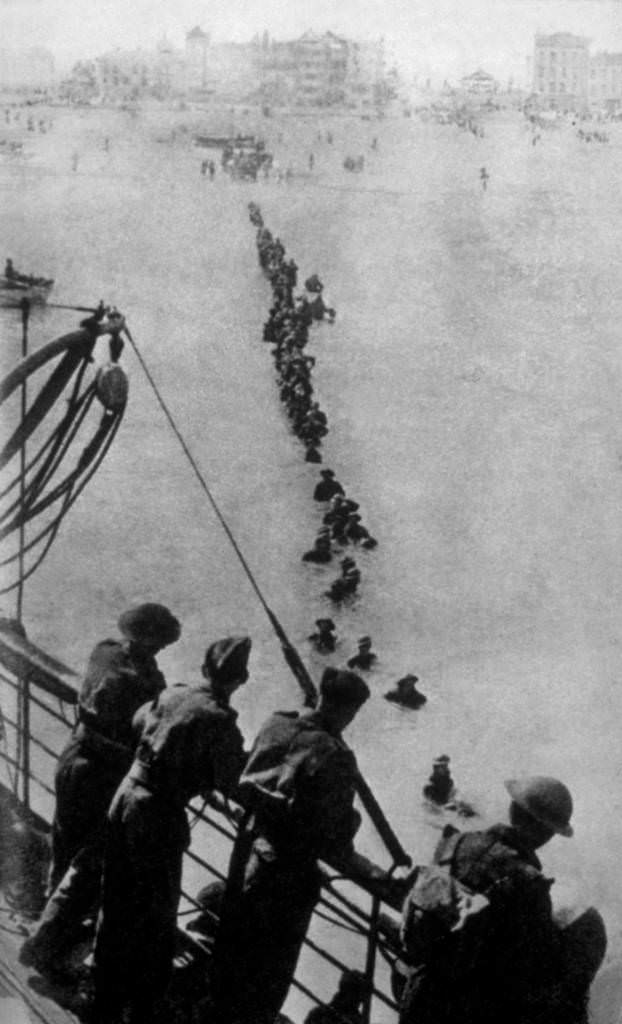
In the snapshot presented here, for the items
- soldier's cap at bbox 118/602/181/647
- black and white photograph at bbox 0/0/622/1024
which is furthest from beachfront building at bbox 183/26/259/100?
soldier's cap at bbox 118/602/181/647

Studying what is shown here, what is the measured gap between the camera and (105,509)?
16.2 m

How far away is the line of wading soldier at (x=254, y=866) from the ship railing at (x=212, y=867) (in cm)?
8

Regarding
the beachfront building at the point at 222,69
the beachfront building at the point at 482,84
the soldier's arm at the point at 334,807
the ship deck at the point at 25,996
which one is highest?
the beachfront building at the point at 222,69

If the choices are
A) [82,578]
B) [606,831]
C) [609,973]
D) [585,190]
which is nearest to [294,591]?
[82,578]

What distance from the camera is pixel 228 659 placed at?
322cm

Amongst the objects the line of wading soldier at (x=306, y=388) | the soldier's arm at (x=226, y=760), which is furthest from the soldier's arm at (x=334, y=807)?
the line of wading soldier at (x=306, y=388)

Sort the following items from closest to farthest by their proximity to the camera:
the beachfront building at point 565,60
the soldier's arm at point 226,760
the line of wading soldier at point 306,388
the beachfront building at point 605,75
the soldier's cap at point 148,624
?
the soldier's arm at point 226,760 → the soldier's cap at point 148,624 → the line of wading soldier at point 306,388 → the beachfront building at point 565,60 → the beachfront building at point 605,75

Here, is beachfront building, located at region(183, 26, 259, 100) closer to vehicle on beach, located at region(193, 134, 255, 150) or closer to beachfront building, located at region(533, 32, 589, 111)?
vehicle on beach, located at region(193, 134, 255, 150)

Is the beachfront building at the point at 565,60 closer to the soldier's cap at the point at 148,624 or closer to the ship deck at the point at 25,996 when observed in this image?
the soldier's cap at the point at 148,624

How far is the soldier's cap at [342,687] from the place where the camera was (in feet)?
10.1

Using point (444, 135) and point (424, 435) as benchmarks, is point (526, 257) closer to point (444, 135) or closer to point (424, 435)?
point (424, 435)

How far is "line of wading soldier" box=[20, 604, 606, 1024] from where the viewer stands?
8.82ft

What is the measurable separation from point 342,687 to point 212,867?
1.99m

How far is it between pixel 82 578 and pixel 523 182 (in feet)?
136
